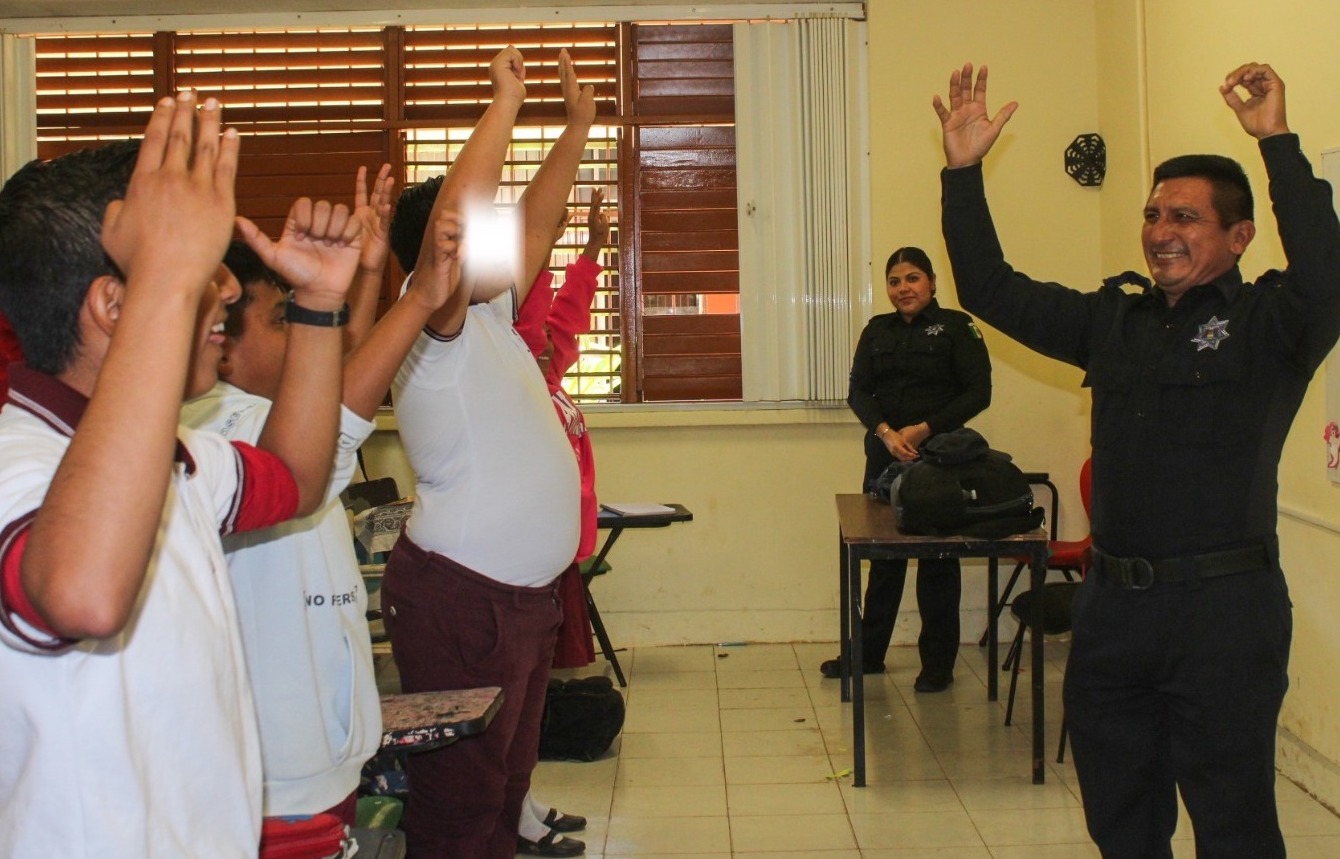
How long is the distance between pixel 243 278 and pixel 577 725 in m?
2.69

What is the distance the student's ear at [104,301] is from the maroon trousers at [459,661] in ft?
3.64

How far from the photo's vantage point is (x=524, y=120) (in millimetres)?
5688

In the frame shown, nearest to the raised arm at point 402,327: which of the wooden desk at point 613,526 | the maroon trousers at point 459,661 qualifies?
the maroon trousers at point 459,661

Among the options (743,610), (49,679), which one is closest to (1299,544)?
(743,610)

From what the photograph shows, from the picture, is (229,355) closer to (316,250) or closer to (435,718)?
(316,250)

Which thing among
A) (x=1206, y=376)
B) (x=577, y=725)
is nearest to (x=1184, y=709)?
(x=1206, y=376)

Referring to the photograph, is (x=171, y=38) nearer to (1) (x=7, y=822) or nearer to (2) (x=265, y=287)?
(2) (x=265, y=287)

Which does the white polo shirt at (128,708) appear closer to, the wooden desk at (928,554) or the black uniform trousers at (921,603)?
the wooden desk at (928,554)

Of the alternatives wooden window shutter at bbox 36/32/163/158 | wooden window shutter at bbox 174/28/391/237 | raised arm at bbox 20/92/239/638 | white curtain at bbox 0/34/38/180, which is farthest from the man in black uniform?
white curtain at bbox 0/34/38/180

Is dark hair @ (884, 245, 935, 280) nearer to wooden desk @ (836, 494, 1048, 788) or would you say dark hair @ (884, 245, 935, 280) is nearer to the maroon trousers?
wooden desk @ (836, 494, 1048, 788)

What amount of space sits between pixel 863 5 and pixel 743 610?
288cm

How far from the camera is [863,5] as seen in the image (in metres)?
5.64

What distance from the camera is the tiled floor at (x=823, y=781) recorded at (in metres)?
3.37

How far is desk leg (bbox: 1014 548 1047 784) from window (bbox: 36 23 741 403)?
2.14 metres
